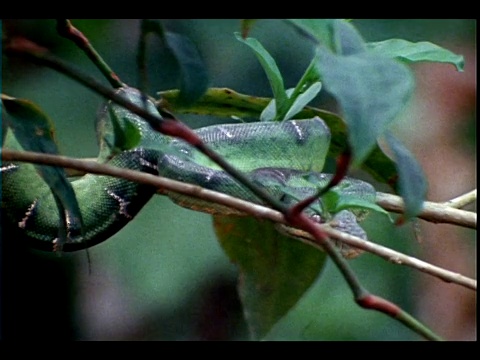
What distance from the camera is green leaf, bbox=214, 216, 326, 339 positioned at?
126 cm

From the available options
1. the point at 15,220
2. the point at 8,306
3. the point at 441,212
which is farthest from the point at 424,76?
the point at 15,220

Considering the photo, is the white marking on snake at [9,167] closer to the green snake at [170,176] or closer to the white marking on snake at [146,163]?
the green snake at [170,176]

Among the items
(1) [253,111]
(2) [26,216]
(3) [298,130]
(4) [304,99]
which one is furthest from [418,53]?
(2) [26,216]

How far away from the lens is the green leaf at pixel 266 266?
4.15 ft

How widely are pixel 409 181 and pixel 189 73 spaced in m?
0.22

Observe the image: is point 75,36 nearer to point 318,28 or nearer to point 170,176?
point 318,28

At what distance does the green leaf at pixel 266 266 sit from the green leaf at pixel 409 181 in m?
0.52

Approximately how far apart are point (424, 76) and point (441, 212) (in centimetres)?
216

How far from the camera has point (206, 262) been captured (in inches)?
117

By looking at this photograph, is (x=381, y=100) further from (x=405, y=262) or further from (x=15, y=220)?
(x=15, y=220)

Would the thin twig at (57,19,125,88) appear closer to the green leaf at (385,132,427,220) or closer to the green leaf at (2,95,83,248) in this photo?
the green leaf at (2,95,83,248)

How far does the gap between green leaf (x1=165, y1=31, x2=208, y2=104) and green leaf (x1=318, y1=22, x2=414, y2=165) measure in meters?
0.15

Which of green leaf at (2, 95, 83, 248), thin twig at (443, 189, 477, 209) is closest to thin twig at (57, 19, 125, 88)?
green leaf at (2, 95, 83, 248)

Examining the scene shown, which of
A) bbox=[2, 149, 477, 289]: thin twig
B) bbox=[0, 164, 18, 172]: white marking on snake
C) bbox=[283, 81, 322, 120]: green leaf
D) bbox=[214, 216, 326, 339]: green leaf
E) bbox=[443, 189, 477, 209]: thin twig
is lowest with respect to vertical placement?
bbox=[214, 216, 326, 339]: green leaf
